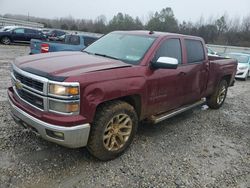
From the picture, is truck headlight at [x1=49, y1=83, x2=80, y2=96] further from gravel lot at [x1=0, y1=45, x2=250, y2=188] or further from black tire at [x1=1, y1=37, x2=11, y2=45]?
black tire at [x1=1, y1=37, x2=11, y2=45]

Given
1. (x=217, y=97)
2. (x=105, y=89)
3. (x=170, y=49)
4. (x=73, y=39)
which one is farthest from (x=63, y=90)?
(x=73, y=39)

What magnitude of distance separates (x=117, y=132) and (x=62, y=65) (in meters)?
1.21

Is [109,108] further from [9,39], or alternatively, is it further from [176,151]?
[9,39]

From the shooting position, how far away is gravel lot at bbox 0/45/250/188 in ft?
11.1

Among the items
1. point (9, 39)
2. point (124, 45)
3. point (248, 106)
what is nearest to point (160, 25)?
point (9, 39)

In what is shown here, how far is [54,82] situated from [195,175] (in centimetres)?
227

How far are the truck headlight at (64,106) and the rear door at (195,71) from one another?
2.46 metres

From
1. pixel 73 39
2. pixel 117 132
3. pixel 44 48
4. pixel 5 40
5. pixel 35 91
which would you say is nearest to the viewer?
pixel 35 91

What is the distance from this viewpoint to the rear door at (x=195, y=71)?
5105mm

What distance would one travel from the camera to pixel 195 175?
12.2 feet

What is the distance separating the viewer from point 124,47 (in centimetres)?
456

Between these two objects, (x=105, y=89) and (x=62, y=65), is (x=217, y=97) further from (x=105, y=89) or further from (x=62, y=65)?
(x=62, y=65)

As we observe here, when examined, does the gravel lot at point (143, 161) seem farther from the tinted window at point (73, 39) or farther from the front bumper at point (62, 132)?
the tinted window at point (73, 39)

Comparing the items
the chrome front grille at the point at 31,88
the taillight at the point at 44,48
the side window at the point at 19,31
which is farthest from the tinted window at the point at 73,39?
the side window at the point at 19,31
